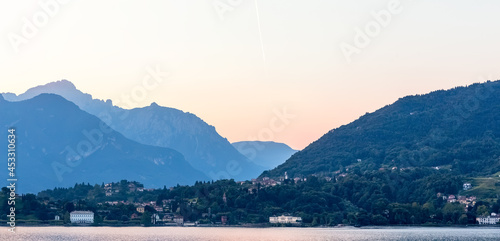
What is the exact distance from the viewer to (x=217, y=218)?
17438 centimetres

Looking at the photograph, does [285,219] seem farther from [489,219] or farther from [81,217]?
[81,217]

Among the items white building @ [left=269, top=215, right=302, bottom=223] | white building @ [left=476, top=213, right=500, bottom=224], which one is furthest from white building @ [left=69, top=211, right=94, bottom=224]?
white building @ [left=476, top=213, right=500, bottom=224]

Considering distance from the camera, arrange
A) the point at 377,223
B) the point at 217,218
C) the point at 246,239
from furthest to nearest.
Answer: the point at 217,218, the point at 377,223, the point at 246,239

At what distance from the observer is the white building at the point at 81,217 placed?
→ 577ft

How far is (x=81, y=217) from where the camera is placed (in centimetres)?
17662

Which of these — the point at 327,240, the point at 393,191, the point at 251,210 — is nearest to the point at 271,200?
the point at 251,210

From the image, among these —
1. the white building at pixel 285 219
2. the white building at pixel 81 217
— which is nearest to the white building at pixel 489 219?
the white building at pixel 285 219

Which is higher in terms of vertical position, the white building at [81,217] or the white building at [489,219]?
the white building at [81,217]

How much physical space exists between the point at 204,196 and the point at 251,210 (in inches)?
633

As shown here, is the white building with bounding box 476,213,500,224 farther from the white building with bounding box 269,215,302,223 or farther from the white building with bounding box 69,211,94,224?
the white building with bounding box 69,211,94,224

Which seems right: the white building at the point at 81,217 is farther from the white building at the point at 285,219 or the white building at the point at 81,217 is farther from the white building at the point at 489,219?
the white building at the point at 489,219

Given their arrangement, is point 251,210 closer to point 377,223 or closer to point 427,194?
point 377,223

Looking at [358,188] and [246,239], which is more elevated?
[358,188]

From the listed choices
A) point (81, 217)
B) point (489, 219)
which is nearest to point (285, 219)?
point (489, 219)
